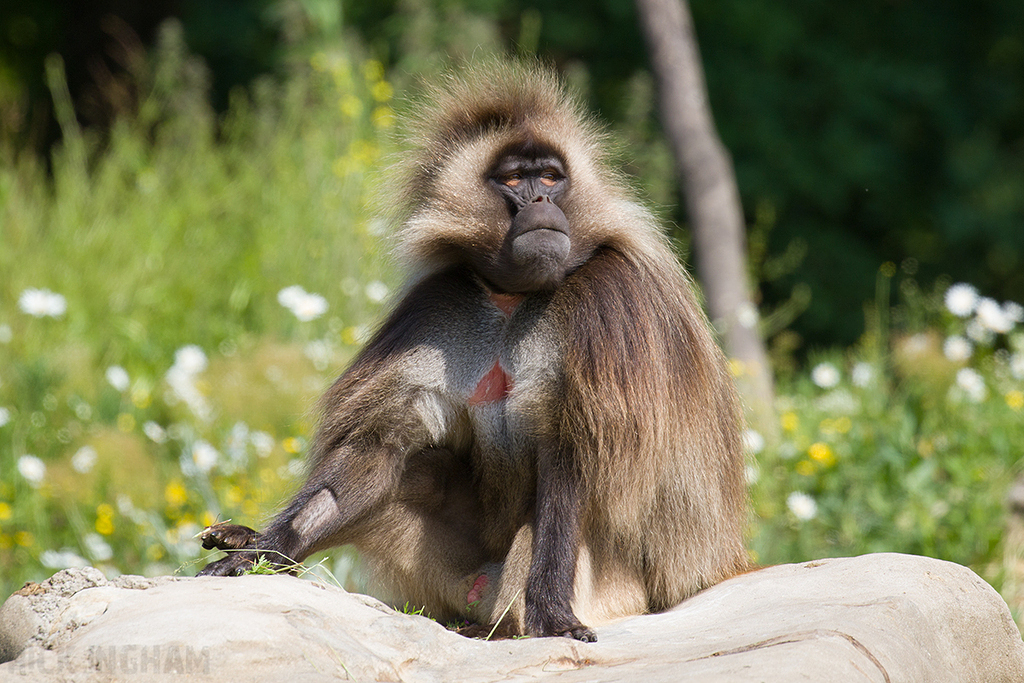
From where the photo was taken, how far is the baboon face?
3467 mm

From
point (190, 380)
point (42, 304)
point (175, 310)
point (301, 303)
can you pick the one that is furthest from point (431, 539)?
point (175, 310)

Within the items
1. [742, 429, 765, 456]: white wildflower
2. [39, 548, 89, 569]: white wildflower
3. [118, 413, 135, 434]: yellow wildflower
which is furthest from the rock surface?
[118, 413, 135, 434]: yellow wildflower

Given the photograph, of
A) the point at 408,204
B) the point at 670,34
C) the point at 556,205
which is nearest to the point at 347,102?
the point at 670,34

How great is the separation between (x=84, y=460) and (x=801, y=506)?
3543 millimetres

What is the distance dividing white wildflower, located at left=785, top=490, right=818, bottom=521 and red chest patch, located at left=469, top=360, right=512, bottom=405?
2.22 m

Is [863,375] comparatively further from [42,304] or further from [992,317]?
[42,304]

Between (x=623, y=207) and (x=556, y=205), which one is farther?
(x=623, y=207)

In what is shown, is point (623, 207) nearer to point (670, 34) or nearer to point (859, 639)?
point (859, 639)

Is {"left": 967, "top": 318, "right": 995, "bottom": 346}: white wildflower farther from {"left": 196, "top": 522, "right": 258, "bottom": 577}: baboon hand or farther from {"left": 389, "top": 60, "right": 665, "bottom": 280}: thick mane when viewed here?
{"left": 196, "top": 522, "right": 258, "bottom": 577}: baboon hand

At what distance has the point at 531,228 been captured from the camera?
11.4 feet

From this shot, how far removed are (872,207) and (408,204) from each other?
8.83 metres

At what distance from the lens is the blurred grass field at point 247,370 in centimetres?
535

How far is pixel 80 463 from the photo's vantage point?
17.6 feet

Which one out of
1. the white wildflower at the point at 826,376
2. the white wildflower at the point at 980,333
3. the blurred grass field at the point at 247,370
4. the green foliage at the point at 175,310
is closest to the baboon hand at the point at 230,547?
the blurred grass field at the point at 247,370
